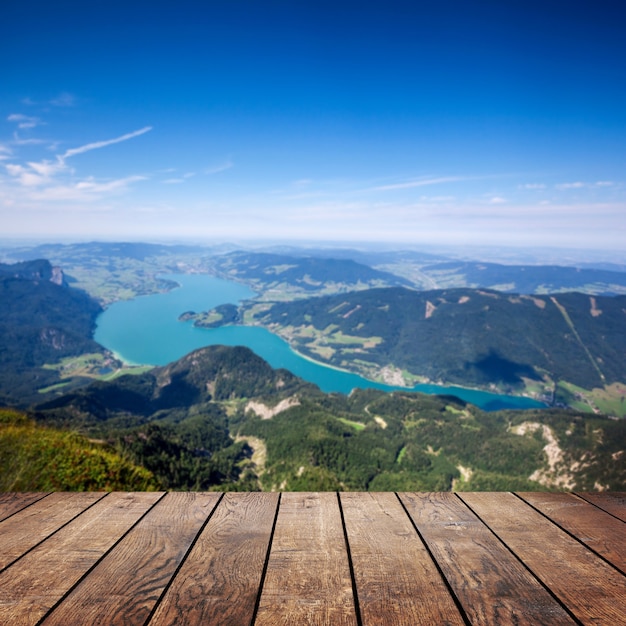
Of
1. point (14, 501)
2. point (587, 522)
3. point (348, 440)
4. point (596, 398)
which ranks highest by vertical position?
point (587, 522)

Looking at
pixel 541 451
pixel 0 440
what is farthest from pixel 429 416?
pixel 0 440

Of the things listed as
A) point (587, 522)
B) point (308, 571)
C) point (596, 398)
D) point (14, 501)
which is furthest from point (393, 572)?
point (596, 398)

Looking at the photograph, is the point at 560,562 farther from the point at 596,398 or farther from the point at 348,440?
the point at 596,398

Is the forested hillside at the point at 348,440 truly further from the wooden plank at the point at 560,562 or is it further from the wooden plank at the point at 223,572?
the wooden plank at the point at 560,562

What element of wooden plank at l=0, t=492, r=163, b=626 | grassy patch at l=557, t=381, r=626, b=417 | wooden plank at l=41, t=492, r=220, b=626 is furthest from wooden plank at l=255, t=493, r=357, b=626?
grassy patch at l=557, t=381, r=626, b=417

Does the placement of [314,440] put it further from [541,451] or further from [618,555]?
[618,555]

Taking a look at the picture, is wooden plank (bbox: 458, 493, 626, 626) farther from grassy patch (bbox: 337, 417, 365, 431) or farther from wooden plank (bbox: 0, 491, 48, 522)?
grassy patch (bbox: 337, 417, 365, 431)

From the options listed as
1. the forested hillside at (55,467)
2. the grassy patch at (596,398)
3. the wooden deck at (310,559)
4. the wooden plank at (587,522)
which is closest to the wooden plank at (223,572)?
the wooden deck at (310,559)
